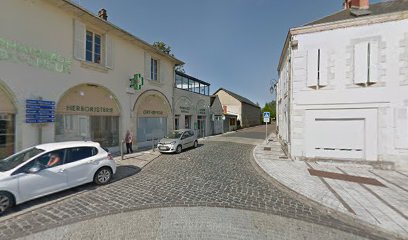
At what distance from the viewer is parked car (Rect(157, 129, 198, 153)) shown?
1220cm

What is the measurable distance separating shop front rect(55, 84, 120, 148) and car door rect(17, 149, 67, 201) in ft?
15.1

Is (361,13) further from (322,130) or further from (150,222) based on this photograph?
(150,222)

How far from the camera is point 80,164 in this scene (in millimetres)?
5922

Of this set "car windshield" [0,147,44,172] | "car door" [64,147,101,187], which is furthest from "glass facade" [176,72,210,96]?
"car windshield" [0,147,44,172]

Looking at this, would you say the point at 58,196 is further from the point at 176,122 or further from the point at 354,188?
the point at 176,122

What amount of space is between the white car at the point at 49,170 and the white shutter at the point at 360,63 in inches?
417

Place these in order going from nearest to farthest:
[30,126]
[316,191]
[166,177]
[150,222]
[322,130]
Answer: [150,222] → [316,191] → [166,177] → [30,126] → [322,130]

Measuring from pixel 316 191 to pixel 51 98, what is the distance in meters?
10.6

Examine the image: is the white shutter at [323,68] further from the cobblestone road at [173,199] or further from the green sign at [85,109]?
the green sign at [85,109]

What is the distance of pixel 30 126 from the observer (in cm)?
802

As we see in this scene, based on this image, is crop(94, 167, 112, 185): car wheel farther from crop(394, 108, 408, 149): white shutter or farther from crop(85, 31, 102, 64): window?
crop(394, 108, 408, 149): white shutter

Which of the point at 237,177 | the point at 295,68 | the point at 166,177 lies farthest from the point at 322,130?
the point at 166,177

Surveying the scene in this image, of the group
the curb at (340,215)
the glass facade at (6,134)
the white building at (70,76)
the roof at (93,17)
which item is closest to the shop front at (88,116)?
the white building at (70,76)

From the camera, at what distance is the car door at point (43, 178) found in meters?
4.82
